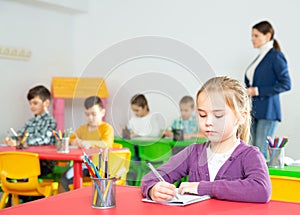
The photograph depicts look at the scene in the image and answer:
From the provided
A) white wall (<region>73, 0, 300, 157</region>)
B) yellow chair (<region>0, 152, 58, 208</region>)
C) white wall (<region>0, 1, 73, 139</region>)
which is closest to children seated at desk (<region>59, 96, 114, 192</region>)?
yellow chair (<region>0, 152, 58, 208</region>)

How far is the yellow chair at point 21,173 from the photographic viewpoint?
348cm

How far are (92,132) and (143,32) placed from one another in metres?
3.10

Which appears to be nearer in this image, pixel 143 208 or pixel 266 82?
pixel 143 208

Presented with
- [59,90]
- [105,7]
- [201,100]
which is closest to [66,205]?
[201,100]

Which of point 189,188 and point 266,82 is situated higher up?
point 266,82

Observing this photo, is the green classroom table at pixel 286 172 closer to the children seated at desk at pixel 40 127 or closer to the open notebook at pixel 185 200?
the open notebook at pixel 185 200

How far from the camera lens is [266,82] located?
438 centimetres

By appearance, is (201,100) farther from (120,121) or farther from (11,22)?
(11,22)

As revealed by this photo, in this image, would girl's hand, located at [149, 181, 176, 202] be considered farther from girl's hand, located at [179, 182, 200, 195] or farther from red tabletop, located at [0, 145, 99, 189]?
red tabletop, located at [0, 145, 99, 189]

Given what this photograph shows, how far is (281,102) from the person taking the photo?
16.1 feet

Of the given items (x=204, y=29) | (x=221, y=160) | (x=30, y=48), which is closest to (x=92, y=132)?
(x=221, y=160)

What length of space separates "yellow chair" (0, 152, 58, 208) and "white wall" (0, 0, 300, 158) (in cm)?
133

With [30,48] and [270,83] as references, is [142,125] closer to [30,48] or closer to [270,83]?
[270,83]

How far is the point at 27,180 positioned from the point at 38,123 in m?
0.89
